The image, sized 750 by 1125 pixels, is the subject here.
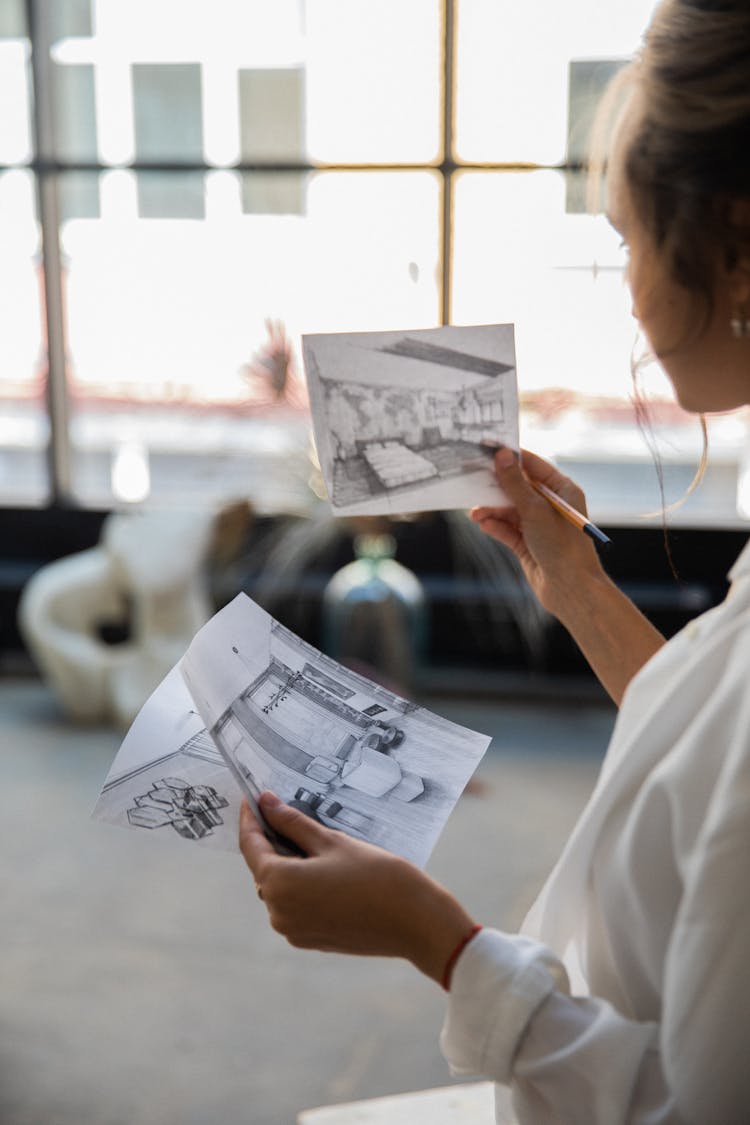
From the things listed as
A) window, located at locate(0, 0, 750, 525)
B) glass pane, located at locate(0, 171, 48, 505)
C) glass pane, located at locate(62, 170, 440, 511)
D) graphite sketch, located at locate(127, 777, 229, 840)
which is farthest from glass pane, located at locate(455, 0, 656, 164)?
graphite sketch, located at locate(127, 777, 229, 840)

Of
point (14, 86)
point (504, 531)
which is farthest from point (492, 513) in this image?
point (14, 86)

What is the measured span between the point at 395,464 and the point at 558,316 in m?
2.28

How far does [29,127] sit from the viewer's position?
3.45m

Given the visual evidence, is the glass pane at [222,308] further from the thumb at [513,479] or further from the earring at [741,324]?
the earring at [741,324]

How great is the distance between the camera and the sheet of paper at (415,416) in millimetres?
1127

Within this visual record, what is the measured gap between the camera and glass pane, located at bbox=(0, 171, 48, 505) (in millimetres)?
3506

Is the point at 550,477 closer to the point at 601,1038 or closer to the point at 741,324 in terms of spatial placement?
the point at 741,324

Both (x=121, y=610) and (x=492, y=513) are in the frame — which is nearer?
(x=492, y=513)

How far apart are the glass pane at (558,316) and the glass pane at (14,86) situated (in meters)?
1.35

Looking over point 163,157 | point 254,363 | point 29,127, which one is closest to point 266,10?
point 163,157

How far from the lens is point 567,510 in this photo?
109 cm

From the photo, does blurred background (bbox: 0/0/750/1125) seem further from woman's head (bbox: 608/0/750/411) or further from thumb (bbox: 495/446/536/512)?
woman's head (bbox: 608/0/750/411)

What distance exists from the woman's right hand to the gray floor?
3.44 feet

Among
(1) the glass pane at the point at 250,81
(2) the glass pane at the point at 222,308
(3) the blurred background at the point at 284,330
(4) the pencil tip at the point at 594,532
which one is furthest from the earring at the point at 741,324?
(1) the glass pane at the point at 250,81
